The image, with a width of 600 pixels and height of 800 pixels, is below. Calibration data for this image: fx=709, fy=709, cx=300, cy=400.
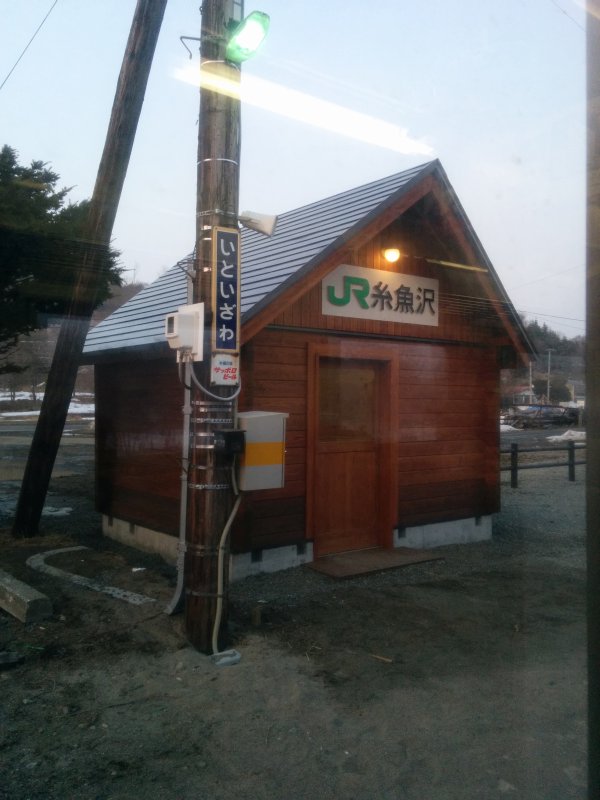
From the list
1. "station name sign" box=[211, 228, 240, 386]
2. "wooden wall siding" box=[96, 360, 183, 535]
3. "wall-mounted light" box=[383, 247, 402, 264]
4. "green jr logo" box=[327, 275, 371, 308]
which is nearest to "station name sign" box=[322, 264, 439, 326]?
"green jr logo" box=[327, 275, 371, 308]

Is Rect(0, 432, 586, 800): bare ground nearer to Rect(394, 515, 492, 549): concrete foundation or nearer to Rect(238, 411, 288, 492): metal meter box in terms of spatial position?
Rect(394, 515, 492, 549): concrete foundation

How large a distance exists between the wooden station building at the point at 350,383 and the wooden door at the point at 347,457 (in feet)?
0.06

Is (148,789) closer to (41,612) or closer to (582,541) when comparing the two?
(41,612)

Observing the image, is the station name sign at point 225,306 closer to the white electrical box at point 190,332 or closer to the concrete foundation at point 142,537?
the white electrical box at point 190,332

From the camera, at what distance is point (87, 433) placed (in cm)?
3153

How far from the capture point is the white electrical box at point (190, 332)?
5406mm

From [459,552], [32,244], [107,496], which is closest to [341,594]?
[459,552]

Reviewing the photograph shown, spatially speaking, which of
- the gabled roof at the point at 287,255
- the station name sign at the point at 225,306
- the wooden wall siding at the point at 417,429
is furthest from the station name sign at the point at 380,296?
the station name sign at the point at 225,306

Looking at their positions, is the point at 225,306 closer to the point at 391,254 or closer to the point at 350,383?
the point at 350,383

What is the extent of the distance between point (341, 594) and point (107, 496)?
413 cm

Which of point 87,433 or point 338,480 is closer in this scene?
point 338,480

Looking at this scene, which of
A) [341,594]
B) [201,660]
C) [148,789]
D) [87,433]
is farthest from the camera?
[87,433]

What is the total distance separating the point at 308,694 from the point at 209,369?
2.46 metres

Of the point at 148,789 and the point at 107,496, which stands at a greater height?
the point at 107,496
